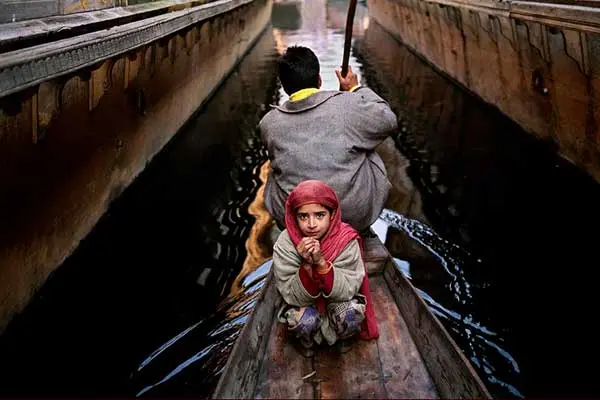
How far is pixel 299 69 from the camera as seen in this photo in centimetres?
299

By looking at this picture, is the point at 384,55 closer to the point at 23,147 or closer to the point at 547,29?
the point at 547,29

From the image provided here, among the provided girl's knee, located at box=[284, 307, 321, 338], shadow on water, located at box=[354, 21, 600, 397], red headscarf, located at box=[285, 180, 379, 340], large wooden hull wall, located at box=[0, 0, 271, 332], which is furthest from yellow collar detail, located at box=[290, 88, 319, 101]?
shadow on water, located at box=[354, 21, 600, 397]

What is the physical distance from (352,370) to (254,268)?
81.5 inches

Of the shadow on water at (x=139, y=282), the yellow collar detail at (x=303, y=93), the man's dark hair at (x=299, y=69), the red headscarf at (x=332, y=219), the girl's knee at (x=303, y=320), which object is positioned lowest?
the shadow on water at (x=139, y=282)

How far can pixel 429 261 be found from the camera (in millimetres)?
4539

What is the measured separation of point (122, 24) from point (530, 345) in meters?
4.16

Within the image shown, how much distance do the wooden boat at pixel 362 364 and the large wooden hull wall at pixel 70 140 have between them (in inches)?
68.3

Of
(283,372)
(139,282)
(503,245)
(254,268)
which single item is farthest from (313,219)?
(503,245)

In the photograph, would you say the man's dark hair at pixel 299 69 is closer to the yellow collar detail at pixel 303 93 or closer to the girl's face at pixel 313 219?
the yellow collar detail at pixel 303 93

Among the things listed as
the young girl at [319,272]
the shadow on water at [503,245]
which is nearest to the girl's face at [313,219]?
the young girl at [319,272]

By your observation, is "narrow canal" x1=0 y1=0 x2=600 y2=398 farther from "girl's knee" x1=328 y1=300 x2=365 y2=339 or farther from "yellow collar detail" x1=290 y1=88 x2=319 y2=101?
"yellow collar detail" x1=290 y1=88 x2=319 y2=101

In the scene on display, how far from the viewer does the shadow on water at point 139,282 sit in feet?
10.8

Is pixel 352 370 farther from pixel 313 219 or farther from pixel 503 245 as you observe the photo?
pixel 503 245

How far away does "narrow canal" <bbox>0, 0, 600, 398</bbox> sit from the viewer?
3311 millimetres
